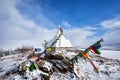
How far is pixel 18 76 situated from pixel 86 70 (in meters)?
10.3

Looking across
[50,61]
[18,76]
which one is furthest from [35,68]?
[50,61]

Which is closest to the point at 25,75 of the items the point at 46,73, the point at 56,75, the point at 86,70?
the point at 46,73

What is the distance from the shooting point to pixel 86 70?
17719 millimetres

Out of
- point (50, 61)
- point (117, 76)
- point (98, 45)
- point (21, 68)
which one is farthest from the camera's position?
point (50, 61)

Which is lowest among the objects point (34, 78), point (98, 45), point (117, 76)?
point (117, 76)

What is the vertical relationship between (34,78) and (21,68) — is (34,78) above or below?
below

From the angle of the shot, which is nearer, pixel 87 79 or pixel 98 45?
pixel 98 45

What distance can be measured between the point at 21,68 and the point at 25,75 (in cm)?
138

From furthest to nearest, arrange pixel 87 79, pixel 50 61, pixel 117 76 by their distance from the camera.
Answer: pixel 50 61 → pixel 117 76 → pixel 87 79

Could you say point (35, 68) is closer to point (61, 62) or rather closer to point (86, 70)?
point (61, 62)

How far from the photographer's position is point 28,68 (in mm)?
13805

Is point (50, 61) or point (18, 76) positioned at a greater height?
point (50, 61)

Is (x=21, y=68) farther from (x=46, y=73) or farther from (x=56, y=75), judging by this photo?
(x=56, y=75)

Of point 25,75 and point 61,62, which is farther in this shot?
point 61,62
